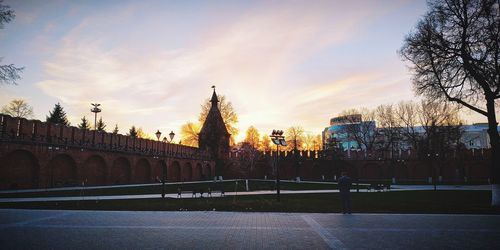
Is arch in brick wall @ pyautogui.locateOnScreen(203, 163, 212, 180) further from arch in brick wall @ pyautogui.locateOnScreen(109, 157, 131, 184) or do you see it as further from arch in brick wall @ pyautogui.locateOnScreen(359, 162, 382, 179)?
arch in brick wall @ pyautogui.locateOnScreen(359, 162, 382, 179)

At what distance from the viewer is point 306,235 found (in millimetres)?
7453

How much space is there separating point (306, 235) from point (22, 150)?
2574 cm

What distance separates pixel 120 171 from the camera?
117ft

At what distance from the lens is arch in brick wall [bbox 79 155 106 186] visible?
30.4 meters

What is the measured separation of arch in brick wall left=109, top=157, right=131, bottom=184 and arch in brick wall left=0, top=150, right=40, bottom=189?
8887 millimetres

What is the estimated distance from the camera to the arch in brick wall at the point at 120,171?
3453cm

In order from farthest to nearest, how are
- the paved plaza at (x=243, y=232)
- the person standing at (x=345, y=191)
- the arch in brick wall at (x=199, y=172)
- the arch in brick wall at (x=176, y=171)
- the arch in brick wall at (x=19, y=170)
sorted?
the arch in brick wall at (x=199, y=172) < the arch in brick wall at (x=176, y=171) < the arch in brick wall at (x=19, y=170) < the person standing at (x=345, y=191) < the paved plaza at (x=243, y=232)

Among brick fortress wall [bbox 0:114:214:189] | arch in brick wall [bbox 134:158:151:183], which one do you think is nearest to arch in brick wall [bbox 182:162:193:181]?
brick fortress wall [bbox 0:114:214:189]

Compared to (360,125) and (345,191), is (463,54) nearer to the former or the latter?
(345,191)

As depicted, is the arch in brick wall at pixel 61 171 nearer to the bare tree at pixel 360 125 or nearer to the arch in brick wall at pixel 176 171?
the arch in brick wall at pixel 176 171

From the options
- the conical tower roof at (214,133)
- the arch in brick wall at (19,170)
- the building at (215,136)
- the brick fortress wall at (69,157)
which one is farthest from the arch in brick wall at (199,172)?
the arch in brick wall at (19,170)

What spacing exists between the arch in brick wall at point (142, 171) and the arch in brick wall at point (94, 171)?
18.6 feet

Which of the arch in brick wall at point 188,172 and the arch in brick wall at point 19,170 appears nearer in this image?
the arch in brick wall at point 19,170

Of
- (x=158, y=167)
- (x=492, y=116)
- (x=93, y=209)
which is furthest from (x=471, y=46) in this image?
(x=158, y=167)
